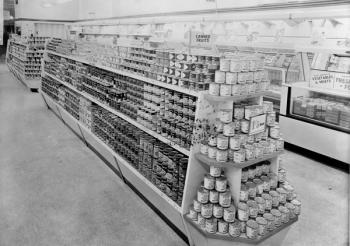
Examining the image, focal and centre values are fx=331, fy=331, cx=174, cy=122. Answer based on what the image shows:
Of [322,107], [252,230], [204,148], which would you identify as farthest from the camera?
[322,107]

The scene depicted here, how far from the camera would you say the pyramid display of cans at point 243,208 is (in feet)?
8.47

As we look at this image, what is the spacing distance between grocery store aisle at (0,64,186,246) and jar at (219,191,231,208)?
723 mm

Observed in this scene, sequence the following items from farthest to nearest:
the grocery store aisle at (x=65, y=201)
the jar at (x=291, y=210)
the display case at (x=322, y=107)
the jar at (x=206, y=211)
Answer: the display case at (x=322, y=107) → the grocery store aisle at (x=65, y=201) → the jar at (x=291, y=210) → the jar at (x=206, y=211)

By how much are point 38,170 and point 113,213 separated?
175 cm

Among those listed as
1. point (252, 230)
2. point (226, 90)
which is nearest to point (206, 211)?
point (252, 230)

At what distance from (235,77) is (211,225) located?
46.4 inches

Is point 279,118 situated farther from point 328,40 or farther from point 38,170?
point 38,170

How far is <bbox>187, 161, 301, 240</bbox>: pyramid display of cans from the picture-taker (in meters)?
2.58

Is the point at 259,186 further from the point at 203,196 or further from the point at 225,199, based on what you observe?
the point at 203,196

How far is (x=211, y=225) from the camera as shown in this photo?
259 cm

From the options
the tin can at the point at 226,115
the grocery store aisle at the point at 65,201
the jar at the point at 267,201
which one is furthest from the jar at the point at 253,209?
the grocery store aisle at the point at 65,201

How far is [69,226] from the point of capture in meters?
3.33

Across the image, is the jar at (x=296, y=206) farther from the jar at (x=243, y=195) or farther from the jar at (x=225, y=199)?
the jar at (x=225, y=199)

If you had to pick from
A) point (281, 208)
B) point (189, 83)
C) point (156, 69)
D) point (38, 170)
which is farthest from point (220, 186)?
point (38, 170)
